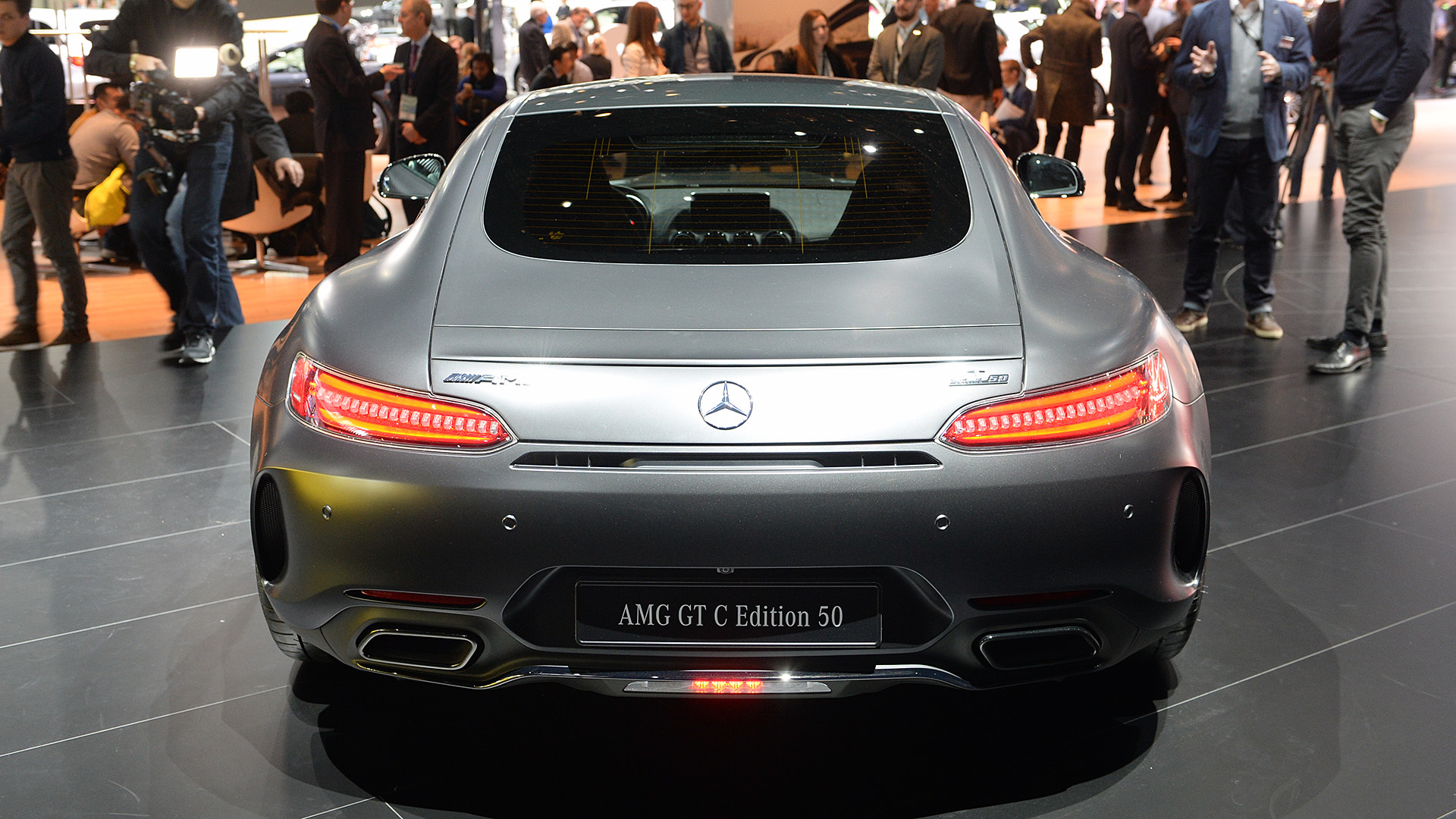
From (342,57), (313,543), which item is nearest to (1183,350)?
(313,543)

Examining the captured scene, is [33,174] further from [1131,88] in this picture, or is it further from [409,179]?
[1131,88]

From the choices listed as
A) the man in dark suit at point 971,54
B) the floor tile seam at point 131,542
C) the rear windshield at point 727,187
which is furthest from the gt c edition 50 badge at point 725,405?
the man in dark suit at point 971,54

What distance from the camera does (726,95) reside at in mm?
2686

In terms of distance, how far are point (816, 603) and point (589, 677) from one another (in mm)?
379

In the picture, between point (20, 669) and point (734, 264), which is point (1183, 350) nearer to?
point (734, 264)

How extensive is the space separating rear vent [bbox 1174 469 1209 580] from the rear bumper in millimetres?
52

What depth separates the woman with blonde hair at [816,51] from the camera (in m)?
10.4

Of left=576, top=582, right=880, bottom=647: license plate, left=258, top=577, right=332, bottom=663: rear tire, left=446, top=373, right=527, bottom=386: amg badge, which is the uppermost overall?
left=446, top=373, right=527, bottom=386: amg badge

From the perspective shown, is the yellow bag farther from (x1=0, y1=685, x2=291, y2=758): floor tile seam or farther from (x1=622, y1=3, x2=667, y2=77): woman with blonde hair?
(x1=0, y1=685, x2=291, y2=758): floor tile seam

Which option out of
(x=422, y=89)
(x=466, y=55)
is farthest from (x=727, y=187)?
(x=466, y=55)

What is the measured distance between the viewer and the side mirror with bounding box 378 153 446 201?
311 centimetres

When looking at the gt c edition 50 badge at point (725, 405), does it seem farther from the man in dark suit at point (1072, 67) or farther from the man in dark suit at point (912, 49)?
the man in dark suit at point (1072, 67)

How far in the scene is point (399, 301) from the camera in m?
2.09

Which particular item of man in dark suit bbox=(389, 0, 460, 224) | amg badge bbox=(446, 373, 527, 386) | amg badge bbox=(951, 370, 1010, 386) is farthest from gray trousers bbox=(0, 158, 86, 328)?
amg badge bbox=(951, 370, 1010, 386)
